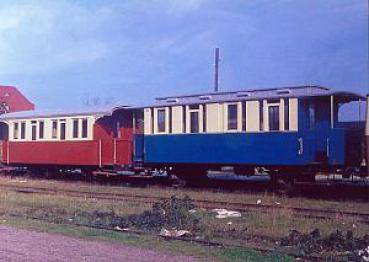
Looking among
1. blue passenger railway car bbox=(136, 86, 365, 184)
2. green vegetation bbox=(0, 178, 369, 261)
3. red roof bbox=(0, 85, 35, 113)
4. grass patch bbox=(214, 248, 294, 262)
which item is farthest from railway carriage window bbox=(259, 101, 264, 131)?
red roof bbox=(0, 85, 35, 113)

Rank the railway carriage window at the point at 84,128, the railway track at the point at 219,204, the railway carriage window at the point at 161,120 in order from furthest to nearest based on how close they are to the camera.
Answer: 1. the railway carriage window at the point at 84,128
2. the railway carriage window at the point at 161,120
3. the railway track at the point at 219,204

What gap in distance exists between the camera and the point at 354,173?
61.3 ft

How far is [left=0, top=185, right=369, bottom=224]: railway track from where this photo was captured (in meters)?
13.9

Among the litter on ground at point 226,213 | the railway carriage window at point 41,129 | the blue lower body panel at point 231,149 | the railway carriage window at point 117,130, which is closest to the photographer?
the litter on ground at point 226,213

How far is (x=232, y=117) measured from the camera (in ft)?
65.8

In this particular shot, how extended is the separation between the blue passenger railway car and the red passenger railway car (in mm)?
3863

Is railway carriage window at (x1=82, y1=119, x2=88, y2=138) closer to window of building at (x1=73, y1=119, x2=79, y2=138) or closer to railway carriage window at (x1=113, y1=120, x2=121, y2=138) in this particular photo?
window of building at (x1=73, y1=119, x2=79, y2=138)

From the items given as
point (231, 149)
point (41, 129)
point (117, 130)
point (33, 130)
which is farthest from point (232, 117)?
point (33, 130)

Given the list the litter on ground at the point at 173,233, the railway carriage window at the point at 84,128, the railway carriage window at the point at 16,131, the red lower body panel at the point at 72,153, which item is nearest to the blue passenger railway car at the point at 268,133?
the red lower body panel at the point at 72,153

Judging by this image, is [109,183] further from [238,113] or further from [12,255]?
[12,255]

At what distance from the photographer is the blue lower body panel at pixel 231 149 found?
61.0 ft

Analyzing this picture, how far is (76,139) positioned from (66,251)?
16.4m

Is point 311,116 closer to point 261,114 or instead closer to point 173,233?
point 261,114

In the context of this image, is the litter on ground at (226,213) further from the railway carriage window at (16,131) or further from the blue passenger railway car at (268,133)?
the railway carriage window at (16,131)
